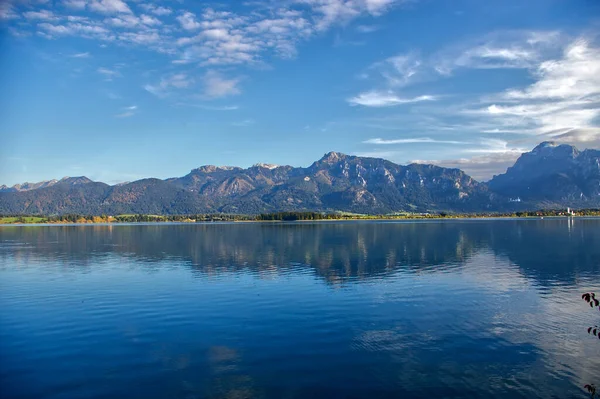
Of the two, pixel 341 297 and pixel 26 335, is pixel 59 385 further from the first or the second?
pixel 341 297

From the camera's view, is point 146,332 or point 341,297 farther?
point 341,297

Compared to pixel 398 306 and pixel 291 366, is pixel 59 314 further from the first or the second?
pixel 398 306

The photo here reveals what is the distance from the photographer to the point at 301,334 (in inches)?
1125

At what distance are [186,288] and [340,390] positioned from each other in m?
29.5

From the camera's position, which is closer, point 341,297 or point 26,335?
point 26,335

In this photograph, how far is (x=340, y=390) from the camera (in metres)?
20.0

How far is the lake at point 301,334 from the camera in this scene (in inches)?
820

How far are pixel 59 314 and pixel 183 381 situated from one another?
1942 centimetres

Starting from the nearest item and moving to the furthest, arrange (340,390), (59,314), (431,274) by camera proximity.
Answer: (340,390) → (59,314) → (431,274)

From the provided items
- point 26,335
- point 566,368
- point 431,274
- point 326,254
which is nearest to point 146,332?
point 26,335

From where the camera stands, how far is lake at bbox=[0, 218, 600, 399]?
20.8 metres

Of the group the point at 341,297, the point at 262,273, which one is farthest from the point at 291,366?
the point at 262,273

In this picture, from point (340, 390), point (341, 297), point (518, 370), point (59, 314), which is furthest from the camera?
point (341, 297)

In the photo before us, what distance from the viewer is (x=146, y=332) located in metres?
29.5
